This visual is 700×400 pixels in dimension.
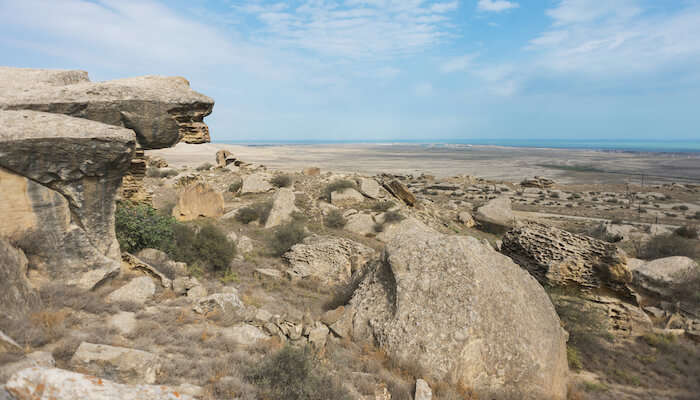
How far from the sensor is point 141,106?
7.75 meters

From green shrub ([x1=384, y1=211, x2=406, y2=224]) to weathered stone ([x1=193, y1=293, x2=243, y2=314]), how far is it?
10943 mm

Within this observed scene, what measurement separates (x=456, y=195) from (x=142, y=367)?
35536 mm

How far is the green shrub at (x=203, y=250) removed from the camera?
10021 mm

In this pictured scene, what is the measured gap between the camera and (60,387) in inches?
108

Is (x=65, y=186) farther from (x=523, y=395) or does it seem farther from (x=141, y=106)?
(x=523, y=395)

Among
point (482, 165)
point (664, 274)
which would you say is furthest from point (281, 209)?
point (482, 165)

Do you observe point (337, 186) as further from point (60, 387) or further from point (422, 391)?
point (60, 387)

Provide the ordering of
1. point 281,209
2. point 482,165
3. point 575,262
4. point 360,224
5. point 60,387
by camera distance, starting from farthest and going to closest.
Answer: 1. point 482,165
2. point 360,224
3. point 281,209
4. point 575,262
5. point 60,387

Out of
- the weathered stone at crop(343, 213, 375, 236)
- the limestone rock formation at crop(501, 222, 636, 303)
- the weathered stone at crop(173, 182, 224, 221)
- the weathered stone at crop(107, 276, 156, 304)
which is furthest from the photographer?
the weathered stone at crop(343, 213, 375, 236)

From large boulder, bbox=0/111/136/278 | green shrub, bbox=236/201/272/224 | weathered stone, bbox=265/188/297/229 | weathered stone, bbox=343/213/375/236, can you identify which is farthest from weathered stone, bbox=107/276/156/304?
weathered stone, bbox=343/213/375/236

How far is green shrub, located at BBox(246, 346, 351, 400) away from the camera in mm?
4432

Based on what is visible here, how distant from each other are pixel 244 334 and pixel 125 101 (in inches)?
216

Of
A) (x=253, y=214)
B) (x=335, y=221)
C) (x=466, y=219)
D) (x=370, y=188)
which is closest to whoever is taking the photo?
(x=253, y=214)

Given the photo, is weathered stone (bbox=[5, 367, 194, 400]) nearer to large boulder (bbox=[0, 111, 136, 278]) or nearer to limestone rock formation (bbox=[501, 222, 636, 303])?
large boulder (bbox=[0, 111, 136, 278])
